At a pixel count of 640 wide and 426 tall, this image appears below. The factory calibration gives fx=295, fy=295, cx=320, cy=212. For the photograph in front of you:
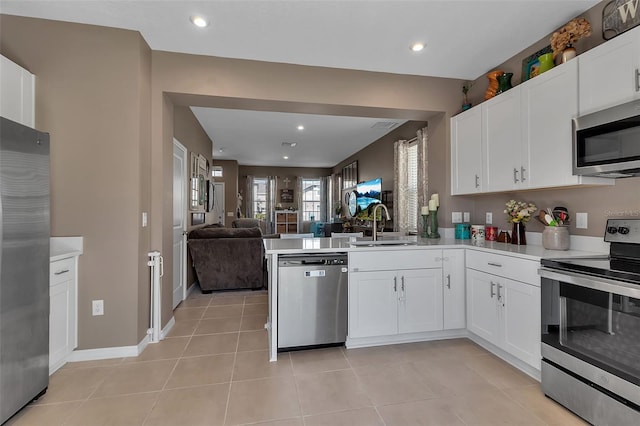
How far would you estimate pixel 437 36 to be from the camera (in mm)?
2596

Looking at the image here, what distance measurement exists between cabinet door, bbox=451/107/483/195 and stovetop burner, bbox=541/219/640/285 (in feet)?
3.82

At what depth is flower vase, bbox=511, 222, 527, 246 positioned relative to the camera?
2.71 m

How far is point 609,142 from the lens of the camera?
1857 mm

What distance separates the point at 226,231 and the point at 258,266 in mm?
723

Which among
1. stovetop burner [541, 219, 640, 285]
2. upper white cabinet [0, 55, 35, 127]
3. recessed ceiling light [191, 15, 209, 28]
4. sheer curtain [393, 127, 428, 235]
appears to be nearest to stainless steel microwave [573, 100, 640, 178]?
stovetop burner [541, 219, 640, 285]

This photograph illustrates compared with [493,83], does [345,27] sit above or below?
above

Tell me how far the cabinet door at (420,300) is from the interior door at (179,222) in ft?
9.43

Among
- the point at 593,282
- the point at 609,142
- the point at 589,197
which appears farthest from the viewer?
the point at 589,197

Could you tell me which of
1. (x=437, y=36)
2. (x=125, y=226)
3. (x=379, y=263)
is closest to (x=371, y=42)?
(x=437, y=36)

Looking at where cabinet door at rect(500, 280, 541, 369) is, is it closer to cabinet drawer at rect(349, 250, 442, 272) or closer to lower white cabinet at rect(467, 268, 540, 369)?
lower white cabinet at rect(467, 268, 540, 369)

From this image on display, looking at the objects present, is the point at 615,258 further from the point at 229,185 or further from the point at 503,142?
the point at 229,185

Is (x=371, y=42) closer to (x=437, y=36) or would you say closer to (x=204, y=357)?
(x=437, y=36)

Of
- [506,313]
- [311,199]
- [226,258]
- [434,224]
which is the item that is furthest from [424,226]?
[311,199]

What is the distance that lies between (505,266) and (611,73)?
1434 mm
